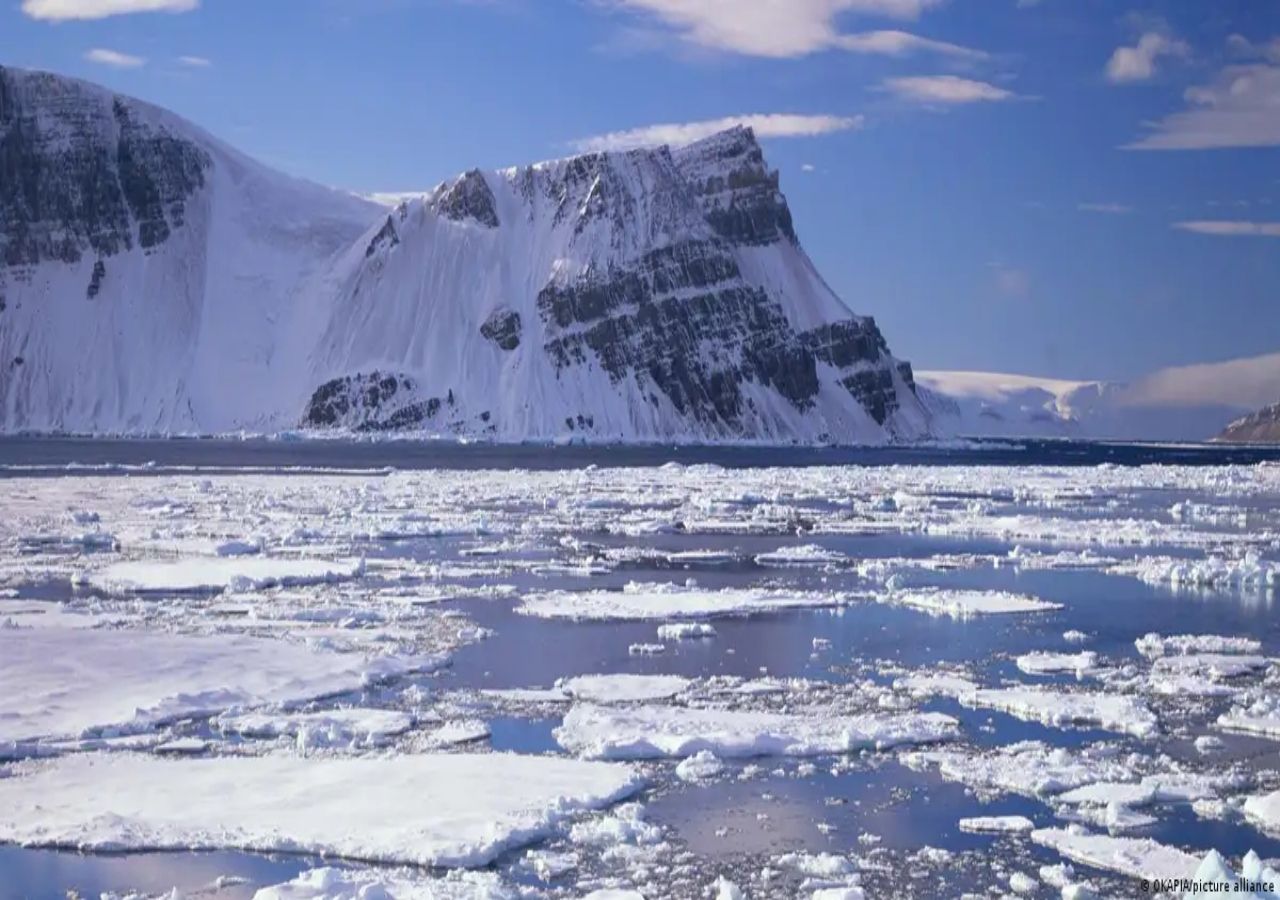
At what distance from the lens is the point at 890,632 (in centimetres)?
2789

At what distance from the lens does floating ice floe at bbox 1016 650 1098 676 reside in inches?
931

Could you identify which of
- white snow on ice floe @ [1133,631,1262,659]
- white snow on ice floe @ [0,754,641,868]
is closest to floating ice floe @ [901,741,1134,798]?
white snow on ice floe @ [0,754,641,868]

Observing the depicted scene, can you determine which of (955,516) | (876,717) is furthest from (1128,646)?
(955,516)

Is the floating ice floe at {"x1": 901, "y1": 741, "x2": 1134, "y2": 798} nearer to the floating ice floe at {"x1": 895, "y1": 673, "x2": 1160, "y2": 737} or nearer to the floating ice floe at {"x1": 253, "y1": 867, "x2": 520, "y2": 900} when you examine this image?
the floating ice floe at {"x1": 895, "y1": 673, "x2": 1160, "y2": 737}

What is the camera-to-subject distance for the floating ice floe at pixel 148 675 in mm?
19844

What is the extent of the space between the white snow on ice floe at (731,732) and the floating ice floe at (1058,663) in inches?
170

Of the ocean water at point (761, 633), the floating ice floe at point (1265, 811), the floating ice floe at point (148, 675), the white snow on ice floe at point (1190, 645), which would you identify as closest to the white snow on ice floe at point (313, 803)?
the ocean water at point (761, 633)

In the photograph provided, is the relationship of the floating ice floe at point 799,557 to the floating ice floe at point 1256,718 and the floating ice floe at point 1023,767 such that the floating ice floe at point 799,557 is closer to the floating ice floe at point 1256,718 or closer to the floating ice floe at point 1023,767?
the floating ice floe at point 1256,718

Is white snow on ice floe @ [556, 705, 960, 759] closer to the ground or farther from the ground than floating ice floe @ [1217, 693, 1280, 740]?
closer to the ground

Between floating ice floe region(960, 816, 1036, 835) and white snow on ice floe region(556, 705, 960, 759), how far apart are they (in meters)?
3.18

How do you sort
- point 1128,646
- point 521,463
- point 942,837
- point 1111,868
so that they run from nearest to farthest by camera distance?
1. point 1111,868
2. point 942,837
3. point 1128,646
4. point 521,463

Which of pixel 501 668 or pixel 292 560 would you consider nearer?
pixel 501 668

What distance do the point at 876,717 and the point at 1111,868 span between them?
6.30 m

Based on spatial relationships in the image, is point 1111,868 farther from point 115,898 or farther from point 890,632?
point 890,632
